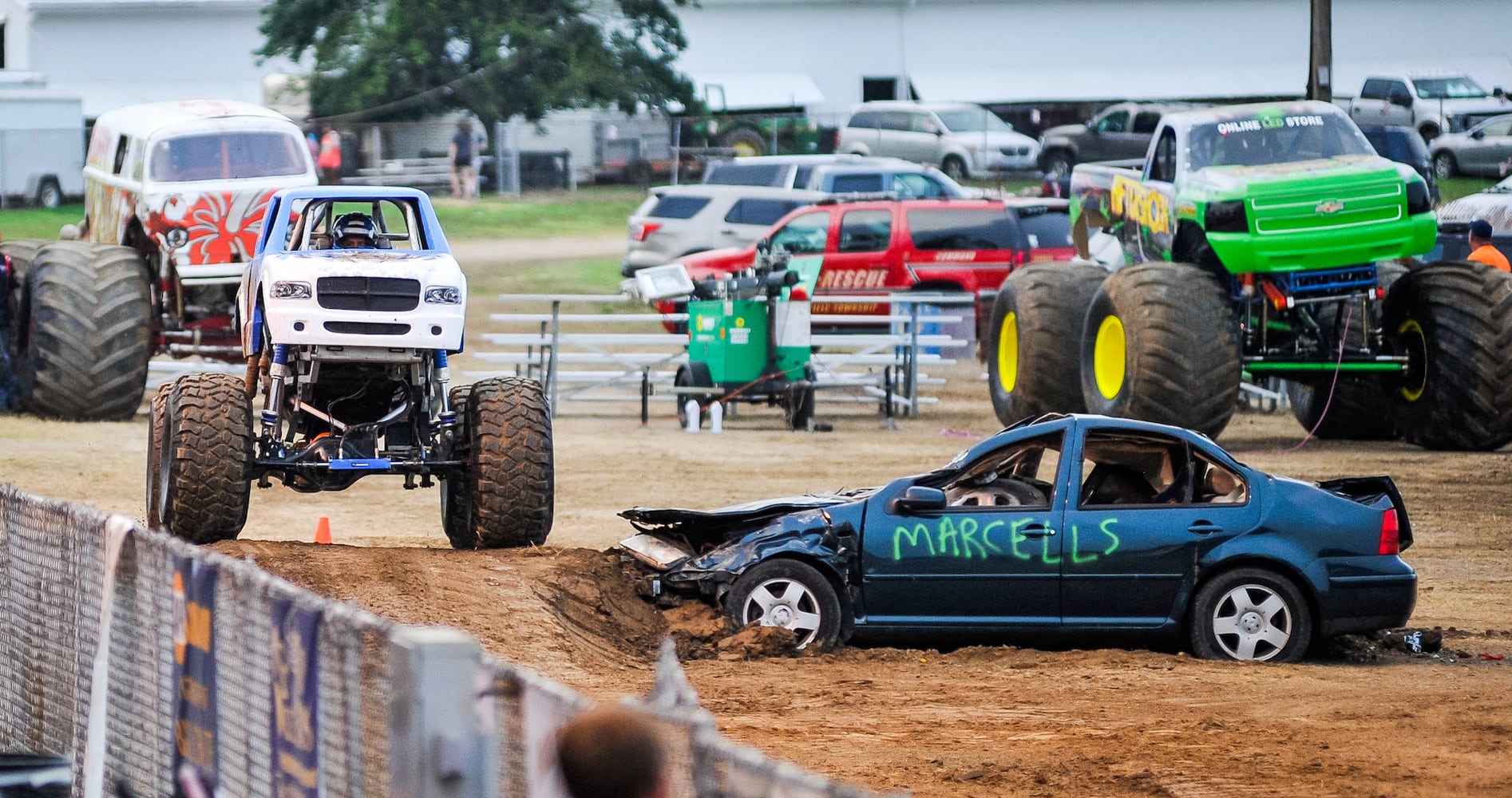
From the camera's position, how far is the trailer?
1644 inches

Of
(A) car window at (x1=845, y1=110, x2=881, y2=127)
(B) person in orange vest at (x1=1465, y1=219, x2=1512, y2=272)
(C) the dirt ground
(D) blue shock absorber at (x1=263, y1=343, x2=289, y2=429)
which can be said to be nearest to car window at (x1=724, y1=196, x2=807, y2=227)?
(B) person in orange vest at (x1=1465, y1=219, x2=1512, y2=272)

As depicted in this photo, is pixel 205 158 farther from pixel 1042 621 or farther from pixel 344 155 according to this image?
pixel 344 155

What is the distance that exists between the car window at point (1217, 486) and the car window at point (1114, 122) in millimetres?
34780

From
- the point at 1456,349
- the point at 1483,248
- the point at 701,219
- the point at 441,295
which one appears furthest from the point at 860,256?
the point at 441,295

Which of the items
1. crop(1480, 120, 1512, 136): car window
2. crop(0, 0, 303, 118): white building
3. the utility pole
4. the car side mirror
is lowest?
the car side mirror

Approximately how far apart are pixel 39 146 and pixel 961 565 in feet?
119

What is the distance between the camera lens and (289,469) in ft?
36.9

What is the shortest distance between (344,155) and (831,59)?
47.0 ft

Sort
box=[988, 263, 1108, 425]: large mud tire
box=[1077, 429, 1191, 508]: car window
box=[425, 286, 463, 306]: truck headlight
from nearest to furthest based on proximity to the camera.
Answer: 1. box=[1077, 429, 1191, 508]: car window
2. box=[425, 286, 463, 306]: truck headlight
3. box=[988, 263, 1108, 425]: large mud tire

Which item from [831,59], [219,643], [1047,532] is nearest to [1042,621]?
[1047,532]

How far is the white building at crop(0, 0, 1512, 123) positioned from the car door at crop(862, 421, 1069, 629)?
42.2 metres

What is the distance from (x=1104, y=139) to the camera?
44.4 meters

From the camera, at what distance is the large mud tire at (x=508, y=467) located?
37.7ft

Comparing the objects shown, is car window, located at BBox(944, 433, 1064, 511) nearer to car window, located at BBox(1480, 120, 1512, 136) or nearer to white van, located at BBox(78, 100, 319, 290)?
white van, located at BBox(78, 100, 319, 290)
